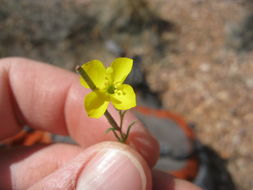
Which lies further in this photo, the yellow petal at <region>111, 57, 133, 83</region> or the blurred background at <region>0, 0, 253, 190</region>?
the blurred background at <region>0, 0, 253, 190</region>

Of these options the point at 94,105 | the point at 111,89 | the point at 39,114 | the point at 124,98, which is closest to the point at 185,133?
the point at 39,114

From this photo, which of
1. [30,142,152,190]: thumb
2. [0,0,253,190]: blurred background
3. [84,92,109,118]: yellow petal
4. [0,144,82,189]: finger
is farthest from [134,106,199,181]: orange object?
[84,92,109,118]: yellow petal

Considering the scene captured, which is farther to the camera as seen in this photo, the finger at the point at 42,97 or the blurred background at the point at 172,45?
the blurred background at the point at 172,45

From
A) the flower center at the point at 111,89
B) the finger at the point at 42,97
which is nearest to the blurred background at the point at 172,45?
the finger at the point at 42,97

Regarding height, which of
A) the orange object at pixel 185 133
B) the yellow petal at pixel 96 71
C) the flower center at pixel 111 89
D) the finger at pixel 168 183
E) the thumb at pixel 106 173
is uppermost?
the yellow petal at pixel 96 71

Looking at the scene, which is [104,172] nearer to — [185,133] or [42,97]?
[42,97]

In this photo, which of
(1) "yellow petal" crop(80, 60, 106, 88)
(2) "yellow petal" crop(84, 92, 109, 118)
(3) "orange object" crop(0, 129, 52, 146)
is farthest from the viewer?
(3) "orange object" crop(0, 129, 52, 146)

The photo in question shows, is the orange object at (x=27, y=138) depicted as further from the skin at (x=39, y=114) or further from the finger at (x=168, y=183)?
the finger at (x=168, y=183)

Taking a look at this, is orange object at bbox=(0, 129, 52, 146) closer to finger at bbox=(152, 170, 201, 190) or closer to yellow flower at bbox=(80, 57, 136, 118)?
finger at bbox=(152, 170, 201, 190)
